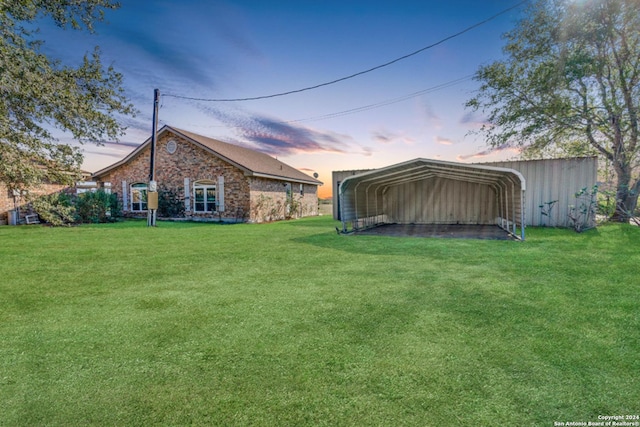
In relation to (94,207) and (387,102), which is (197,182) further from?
(387,102)

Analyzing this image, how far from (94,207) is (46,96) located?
997 centimetres

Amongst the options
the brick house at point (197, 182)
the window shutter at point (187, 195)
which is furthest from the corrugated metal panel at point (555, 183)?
the window shutter at point (187, 195)

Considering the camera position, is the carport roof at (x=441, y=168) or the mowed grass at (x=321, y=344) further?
the carport roof at (x=441, y=168)

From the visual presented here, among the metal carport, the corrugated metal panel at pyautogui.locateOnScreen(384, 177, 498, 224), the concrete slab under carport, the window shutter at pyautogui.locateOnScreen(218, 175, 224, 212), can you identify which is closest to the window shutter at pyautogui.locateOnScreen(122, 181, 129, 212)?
the window shutter at pyautogui.locateOnScreen(218, 175, 224, 212)

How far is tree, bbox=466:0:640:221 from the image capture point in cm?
1164

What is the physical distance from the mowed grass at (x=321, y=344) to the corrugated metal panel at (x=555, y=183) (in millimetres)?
7424

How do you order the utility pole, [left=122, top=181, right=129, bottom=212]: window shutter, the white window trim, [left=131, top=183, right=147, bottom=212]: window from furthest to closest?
[left=122, top=181, right=129, bottom=212]: window shutter, [left=131, top=183, right=147, bottom=212]: window, the white window trim, the utility pole

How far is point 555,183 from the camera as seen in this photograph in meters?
12.3

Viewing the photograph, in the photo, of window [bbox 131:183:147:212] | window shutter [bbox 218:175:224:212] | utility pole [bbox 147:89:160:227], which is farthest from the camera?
window [bbox 131:183:147:212]

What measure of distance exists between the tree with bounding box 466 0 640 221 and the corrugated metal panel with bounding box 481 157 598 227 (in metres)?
1.26

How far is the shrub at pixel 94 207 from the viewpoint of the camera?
50.8ft

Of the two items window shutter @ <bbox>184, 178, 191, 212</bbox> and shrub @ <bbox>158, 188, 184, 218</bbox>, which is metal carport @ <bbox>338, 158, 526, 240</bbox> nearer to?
window shutter @ <bbox>184, 178, 191, 212</bbox>

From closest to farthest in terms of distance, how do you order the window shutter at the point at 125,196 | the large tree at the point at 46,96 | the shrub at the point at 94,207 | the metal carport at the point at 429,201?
the large tree at the point at 46,96 → the metal carport at the point at 429,201 → the shrub at the point at 94,207 → the window shutter at the point at 125,196

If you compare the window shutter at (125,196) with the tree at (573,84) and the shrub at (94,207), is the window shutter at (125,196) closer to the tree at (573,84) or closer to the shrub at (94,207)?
the shrub at (94,207)
